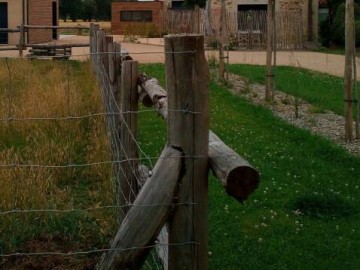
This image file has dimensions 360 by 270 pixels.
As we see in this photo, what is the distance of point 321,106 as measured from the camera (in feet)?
48.6

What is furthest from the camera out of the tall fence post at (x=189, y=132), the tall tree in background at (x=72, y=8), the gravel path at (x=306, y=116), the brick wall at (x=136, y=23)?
the tall tree in background at (x=72, y=8)

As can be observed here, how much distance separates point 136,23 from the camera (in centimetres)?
5203

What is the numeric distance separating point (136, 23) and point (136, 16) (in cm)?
226

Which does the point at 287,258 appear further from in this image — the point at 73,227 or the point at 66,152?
the point at 66,152

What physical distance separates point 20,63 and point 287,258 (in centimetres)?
1459

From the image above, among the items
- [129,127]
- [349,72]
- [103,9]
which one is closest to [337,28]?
[349,72]

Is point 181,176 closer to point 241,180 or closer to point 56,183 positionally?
point 241,180

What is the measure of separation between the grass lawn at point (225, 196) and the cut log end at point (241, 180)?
2112 mm

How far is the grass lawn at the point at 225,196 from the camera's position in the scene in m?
5.73

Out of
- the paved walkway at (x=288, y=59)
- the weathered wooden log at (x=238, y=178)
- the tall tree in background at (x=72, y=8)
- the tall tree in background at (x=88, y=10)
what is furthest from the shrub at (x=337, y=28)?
the tall tree in background at (x=88, y=10)

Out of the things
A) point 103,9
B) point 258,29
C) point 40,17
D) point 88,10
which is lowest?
point 258,29

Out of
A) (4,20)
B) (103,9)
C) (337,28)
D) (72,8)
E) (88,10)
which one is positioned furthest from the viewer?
(103,9)

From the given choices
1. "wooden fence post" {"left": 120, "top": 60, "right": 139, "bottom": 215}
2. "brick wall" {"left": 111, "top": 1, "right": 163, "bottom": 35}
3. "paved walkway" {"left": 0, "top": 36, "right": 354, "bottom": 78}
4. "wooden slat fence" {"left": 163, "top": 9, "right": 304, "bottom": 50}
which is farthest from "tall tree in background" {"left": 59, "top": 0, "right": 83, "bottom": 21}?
"wooden fence post" {"left": 120, "top": 60, "right": 139, "bottom": 215}

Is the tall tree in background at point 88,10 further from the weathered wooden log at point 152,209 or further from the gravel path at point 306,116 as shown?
the weathered wooden log at point 152,209
